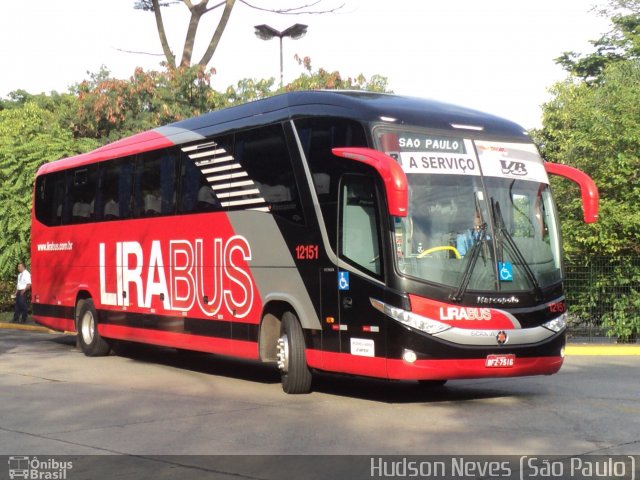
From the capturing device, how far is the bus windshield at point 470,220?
11523 millimetres

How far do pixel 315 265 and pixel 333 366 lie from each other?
126 centimetres

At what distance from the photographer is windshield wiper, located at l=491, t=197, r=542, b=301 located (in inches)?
468

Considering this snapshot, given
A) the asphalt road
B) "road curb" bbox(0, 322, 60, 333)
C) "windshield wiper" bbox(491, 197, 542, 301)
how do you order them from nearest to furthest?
the asphalt road → "windshield wiper" bbox(491, 197, 542, 301) → "road curb" bbox(0, 322, 60, 333)

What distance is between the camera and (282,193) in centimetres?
1333

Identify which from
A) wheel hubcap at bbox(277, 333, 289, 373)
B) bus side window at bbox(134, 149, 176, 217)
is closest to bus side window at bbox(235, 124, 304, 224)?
wheel hubcap at bbox(277, 333, 289, 373)

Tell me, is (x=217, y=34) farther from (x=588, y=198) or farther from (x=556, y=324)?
(x=556, y=324)

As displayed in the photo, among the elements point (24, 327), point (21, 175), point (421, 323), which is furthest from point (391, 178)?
point (21, 175)

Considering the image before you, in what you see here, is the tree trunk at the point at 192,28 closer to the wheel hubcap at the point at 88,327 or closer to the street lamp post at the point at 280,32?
the street lamp post at the point at 280,32

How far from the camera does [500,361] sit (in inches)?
456

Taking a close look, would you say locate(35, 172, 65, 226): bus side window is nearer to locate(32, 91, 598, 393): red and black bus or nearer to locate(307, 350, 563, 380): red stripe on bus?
locate(32, 91, 598, 393): red and black bus

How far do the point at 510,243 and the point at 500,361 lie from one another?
4.54ft

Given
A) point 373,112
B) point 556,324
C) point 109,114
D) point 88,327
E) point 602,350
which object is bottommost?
point 602,350

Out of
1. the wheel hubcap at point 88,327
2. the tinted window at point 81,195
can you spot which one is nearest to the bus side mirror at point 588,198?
the tinted window at point 81,195

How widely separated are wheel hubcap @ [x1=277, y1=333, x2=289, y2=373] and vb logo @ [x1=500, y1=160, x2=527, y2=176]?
11.5 feet
